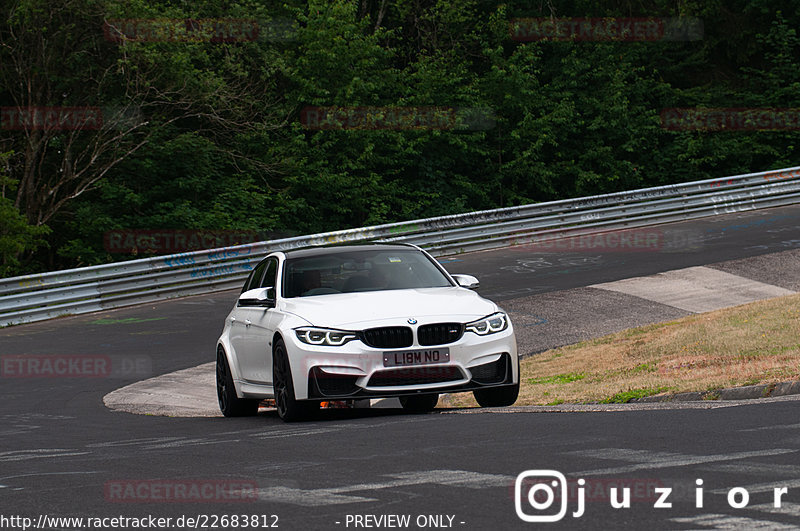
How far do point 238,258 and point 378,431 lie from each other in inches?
656

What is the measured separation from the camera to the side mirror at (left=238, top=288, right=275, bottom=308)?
11.0 metres

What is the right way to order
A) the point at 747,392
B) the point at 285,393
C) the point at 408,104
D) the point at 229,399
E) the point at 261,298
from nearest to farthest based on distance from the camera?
the point at 747,392
the point at 285,393
the point at 261,298
the point at 229,399
the point at 408,104

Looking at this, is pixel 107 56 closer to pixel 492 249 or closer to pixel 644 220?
pixel 492 249

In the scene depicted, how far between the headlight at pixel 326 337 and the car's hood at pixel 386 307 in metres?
0.05

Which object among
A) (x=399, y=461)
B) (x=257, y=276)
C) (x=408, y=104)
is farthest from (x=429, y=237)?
(x=399, y=461)

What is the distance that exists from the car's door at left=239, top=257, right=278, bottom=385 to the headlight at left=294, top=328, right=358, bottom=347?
2.12 feet

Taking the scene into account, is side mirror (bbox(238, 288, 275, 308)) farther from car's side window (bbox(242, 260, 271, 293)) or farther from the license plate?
the license plate

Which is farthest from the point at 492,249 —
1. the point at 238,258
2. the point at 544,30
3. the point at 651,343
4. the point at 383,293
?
the point at 383,293

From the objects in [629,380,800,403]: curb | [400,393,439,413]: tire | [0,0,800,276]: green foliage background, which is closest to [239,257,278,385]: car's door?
[400,393,439,413]: tire

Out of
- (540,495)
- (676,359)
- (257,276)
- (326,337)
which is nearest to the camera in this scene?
(540,495)

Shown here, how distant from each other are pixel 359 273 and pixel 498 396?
68.8 inches

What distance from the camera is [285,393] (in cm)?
1020

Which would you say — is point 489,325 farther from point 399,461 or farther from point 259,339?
point 399,461

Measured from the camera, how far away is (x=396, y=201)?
35.6 m
